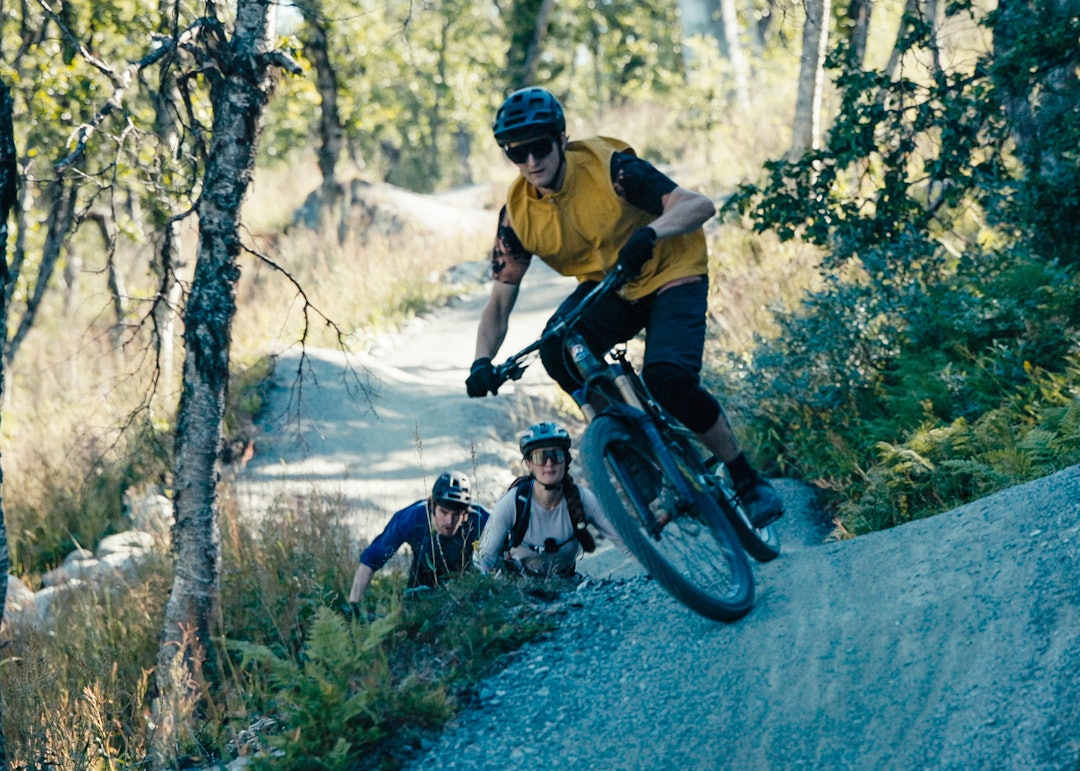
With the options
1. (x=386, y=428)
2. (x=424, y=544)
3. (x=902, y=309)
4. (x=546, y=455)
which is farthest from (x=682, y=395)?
(x=386, y=428)

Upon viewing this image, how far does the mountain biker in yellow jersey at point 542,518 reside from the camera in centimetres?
609

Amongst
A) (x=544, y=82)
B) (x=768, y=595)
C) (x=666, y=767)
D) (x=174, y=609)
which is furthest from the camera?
(x=544, y=82)

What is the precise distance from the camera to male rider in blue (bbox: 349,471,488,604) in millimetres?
6516

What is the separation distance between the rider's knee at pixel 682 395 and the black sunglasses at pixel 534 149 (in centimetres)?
101

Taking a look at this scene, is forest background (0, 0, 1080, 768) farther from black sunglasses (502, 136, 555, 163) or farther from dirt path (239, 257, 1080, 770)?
black sunglasses (502, 136, 555, 163)

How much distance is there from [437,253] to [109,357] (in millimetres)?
5333

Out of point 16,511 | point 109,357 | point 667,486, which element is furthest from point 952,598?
point 109,357

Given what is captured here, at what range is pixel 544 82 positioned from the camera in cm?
3747

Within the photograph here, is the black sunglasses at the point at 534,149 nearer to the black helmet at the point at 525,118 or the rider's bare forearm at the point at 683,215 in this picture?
the black helmet at the point at 525,118

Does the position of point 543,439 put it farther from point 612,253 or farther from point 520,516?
point 612,253

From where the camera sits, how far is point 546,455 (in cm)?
609

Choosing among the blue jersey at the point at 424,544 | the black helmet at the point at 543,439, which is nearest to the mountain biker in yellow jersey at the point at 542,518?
the black helmet at the point at 543,439

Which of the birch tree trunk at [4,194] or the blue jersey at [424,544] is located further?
the blue jersey at [424,544]

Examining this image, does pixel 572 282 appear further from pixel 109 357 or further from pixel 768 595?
pixel 768 595
